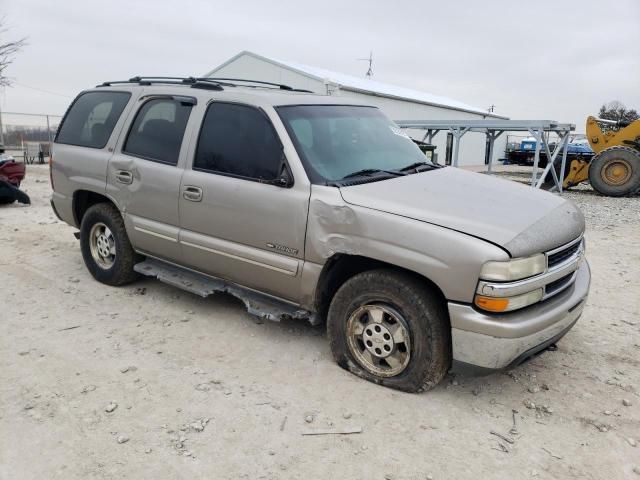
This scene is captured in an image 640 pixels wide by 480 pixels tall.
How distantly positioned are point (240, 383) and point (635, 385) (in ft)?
8.77

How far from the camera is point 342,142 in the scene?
3828 mm

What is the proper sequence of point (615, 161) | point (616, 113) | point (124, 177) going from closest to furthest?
point (124, 177) < point (615, 161) < point (616, 113)

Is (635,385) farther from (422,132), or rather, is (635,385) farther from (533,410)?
(422,132)

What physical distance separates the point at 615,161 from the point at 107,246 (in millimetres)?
13837

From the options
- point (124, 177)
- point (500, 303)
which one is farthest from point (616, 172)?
point (124, 177)

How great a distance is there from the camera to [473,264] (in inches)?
109

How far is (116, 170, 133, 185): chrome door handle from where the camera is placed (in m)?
4.53

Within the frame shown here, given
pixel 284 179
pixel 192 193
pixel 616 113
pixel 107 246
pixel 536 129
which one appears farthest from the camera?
pixel 616 113

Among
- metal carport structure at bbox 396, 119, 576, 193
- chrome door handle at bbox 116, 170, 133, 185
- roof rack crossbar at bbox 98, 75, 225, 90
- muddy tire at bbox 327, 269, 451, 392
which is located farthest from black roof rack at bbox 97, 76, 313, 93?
metal carport structure at bbox 396, 119, 576, 193

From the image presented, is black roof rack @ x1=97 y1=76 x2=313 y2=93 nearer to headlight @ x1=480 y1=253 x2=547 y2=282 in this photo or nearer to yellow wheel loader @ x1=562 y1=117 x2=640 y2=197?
headlight @ x1=480 y1=253 x2=547 y2=282

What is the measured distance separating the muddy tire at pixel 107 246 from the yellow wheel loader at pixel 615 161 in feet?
44.4

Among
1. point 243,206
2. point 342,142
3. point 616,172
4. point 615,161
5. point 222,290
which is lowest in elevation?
point 222,290

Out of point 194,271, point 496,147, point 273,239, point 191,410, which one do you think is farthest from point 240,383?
point 496,147

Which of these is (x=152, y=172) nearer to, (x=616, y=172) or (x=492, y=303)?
(x=492, y=303)
